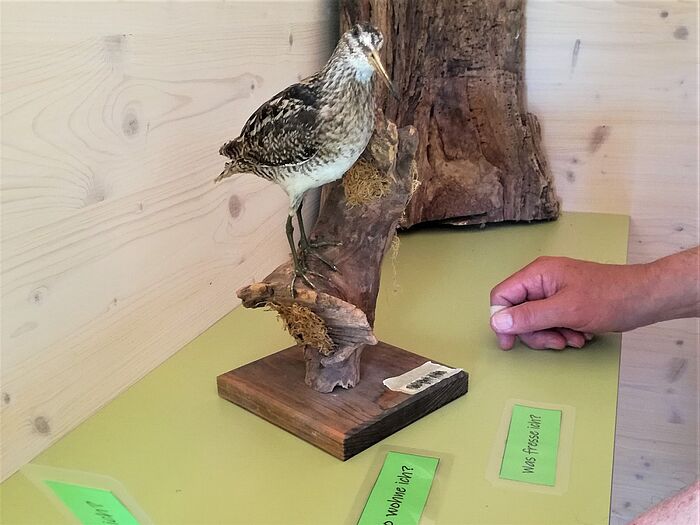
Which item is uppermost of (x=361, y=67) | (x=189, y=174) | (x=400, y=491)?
(x=361, y=67)

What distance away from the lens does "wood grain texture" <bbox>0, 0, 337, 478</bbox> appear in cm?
73

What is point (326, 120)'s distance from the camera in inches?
29.3

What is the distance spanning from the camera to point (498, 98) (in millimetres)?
1427

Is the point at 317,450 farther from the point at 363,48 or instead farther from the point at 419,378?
the point at 363,48

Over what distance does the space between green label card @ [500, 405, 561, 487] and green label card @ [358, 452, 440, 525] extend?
80 mm

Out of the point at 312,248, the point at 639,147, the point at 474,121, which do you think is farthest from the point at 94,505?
the point at 639,147

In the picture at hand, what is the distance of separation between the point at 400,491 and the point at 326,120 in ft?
1.24

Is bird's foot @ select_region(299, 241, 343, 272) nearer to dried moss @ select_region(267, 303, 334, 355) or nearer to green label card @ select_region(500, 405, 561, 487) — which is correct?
dried moss @ select_region(267, 303, 334, 355)

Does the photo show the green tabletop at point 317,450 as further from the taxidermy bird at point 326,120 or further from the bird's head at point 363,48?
the bird's head at point 363,48

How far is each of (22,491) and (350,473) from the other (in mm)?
333

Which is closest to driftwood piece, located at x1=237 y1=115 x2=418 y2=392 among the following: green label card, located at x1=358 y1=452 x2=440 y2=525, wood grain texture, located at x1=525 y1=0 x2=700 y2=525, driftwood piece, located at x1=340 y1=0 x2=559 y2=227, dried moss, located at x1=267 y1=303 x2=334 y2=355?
dried moss, located at x1=267 y1=303 x2=334 y2=355

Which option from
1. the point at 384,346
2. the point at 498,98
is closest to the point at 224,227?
the point at 384,346

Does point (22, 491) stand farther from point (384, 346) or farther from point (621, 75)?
point (621, 75)

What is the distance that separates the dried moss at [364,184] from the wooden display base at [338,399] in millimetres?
212
